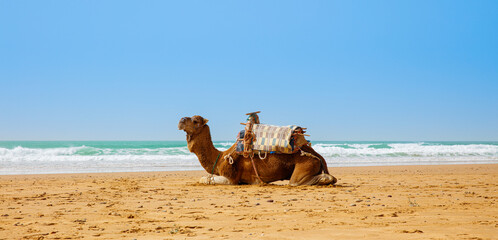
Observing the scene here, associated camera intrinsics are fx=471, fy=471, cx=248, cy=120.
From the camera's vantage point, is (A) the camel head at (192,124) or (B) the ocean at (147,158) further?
(B) the ocean at (147,158)

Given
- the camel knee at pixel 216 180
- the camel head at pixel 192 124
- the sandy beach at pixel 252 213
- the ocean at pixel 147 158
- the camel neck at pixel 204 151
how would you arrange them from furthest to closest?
the ocean at pixel 147 158 → the camel neck at pixel 204 151 → the camel head at pixel 192 124 → the camel knee at pixel 216 180 → the sandy beach at pixel 252 213

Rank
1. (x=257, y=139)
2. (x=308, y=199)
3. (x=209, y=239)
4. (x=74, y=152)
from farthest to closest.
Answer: (x=74, y=152)
(x=257, y=139)
(x=308, y=199)
(x=209, y=239)

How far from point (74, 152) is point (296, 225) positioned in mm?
37191

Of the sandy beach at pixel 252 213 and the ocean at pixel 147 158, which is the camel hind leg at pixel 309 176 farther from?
the ocean at pixel 147 158

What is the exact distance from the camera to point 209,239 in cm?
472

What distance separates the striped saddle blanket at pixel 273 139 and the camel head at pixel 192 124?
41.1 inches

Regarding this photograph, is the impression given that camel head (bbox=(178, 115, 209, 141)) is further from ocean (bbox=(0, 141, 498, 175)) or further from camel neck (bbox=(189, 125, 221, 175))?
ocean (bbox=(0, 141, 498, 175))

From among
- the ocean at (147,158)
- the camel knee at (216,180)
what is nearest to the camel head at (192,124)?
the camel knee at (216,180)

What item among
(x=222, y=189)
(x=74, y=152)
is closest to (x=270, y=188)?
(x=222, y=189)

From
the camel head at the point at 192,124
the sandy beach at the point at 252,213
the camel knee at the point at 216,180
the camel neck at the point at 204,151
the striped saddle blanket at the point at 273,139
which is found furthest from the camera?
the camel neck at the point at 204,151

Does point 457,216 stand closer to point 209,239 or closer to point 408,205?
point 408,205

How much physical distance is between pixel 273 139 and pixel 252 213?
393cm

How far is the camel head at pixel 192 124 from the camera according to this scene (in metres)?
10.8

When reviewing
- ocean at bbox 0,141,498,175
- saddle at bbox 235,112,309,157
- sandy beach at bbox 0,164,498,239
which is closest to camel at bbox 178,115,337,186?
saddle at bbox 235,112,309,157
